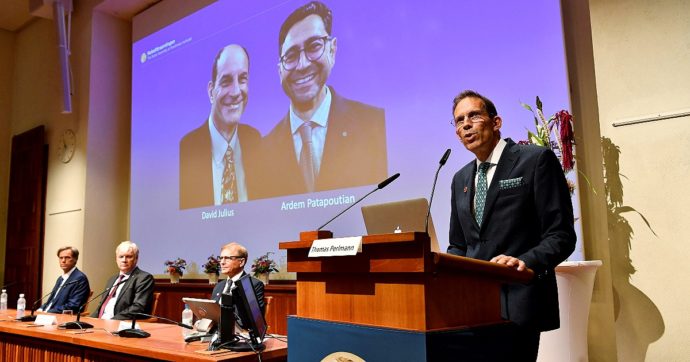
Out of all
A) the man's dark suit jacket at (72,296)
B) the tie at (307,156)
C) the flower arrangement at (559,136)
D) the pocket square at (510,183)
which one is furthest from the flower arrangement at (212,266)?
the pocket square at (510,183)

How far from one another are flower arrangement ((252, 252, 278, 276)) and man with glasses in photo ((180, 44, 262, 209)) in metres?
0.60

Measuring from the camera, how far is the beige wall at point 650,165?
2875 millimetres

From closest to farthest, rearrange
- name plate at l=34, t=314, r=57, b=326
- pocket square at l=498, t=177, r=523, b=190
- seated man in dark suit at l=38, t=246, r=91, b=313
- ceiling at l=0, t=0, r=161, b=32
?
A: pocket square at l=498, t=177, r=523, b=190
name plate at l=34, t=314, r=57, b=326
seated man in dark suit at l=38, t=246, r=91, b=313
ceiling at l=0, t=0, r=161, b=32

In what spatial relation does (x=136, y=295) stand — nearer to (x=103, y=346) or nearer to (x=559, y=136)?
(x=103, y=346)

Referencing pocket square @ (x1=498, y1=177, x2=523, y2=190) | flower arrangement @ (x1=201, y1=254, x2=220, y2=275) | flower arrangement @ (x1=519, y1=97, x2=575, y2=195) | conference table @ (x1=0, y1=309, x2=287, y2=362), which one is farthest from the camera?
flower arrangement @ (x1=201, y1=254, x2=220, y2=275)

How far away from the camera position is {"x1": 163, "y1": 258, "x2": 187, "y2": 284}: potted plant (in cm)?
607

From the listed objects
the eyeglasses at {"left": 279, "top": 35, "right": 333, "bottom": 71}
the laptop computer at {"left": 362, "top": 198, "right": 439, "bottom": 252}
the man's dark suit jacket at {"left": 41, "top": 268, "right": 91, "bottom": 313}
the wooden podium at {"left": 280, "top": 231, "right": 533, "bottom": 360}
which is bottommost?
the man's dark suit jacket at {"left": 41, "top": 268, "right": 91, "bottom": 313}

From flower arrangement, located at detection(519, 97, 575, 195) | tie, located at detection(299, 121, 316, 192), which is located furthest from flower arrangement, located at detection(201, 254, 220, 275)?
flower arrangement, located at detection(519, 97, 575, 195)

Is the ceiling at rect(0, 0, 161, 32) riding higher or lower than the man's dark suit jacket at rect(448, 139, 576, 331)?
higher

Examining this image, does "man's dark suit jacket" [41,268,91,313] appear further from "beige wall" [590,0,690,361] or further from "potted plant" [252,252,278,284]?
"beige wall" [590,0,690,361]

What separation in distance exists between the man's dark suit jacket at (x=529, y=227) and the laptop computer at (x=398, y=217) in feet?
1.28

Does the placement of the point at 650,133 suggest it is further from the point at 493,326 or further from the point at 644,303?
the point at 493,326

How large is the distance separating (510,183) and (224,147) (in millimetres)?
4433

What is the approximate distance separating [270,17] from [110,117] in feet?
9.62
